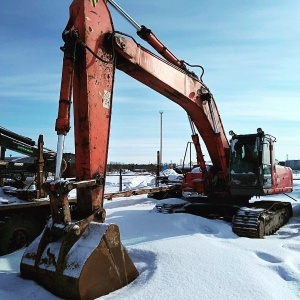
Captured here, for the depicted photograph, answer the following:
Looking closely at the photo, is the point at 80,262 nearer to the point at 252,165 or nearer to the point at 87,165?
the point at 87,165

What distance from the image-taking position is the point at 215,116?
28.1ft

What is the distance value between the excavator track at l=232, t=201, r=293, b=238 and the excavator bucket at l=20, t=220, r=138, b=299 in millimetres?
3501

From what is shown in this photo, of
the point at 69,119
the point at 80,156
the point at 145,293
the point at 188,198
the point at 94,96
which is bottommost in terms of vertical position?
the point at 145,293

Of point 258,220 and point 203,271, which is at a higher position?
point 258,220

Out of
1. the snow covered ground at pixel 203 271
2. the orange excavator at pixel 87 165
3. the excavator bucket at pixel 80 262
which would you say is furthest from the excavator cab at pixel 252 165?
the excavator bucket at pixel 80 262

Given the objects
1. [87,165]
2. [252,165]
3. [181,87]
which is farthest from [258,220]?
[87,165]

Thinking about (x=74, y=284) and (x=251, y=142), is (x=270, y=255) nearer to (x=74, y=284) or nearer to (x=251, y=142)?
(x=74, y=284)

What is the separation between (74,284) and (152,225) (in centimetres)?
393

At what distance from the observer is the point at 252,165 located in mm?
8219

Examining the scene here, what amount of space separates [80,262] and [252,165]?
18.8 feet

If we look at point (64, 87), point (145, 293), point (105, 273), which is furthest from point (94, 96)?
point (145, 293)

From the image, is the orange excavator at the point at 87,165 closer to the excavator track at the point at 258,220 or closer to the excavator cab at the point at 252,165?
the excavator cab at the point at 252,165

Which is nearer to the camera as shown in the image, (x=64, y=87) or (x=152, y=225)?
(x=64, y=87)

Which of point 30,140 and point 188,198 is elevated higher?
point 30,140
